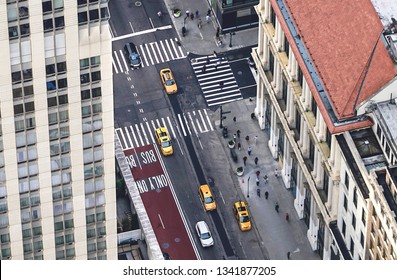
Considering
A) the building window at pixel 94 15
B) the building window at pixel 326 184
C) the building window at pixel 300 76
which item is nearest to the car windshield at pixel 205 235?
the building window at pixel 326 184

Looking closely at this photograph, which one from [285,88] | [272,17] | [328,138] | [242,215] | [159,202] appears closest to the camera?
[328,138]

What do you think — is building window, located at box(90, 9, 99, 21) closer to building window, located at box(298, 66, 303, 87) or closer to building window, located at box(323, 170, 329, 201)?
building window, located at box(323, 170, 329, 201)

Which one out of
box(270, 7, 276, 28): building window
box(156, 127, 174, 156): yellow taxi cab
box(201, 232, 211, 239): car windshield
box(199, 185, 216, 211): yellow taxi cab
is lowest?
box(201, 232, 211, 239): car windshield

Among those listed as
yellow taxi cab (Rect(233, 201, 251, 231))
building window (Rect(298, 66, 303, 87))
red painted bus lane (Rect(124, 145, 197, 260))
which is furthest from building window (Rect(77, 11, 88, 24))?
yellow taxi cab (Rect(233, 201, 251, 231))

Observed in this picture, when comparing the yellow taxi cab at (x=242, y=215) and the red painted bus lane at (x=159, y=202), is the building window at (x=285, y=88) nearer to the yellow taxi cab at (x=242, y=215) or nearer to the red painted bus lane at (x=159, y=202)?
the yellow taxi cab at (x=242, y=215)

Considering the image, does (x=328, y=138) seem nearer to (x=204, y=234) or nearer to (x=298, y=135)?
(x=298, y=135)

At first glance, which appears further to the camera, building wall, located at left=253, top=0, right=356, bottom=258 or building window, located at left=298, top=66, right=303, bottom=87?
building window, located at left=298, top=66, right=303, bottom=87

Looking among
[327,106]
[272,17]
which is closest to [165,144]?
[272,17]
